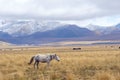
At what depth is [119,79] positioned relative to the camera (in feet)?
47.6

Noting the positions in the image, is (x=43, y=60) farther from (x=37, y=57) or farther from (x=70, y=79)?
(x=70, y=79)

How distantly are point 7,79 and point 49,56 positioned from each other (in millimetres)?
9835

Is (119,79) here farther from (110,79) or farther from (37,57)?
(37,57)

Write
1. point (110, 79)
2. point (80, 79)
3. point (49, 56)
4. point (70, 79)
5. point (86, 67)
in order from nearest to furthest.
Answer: point (110, 79)
point (70, 79)
point (80, 79)
point (86, 67)
point (49, 56)

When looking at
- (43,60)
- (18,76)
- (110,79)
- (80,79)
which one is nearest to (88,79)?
(80,79)

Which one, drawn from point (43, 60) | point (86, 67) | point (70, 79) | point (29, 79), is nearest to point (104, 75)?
point (70, 79)

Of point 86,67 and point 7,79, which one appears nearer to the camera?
point 7,79

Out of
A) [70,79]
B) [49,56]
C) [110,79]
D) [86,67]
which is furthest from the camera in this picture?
[49,56]

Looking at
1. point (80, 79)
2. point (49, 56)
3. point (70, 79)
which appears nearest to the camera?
point (70, 79)

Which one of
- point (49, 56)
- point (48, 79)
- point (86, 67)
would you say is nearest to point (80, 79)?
point (48, 79)

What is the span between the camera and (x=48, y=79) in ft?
52.0

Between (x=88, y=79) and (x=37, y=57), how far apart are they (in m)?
8.34

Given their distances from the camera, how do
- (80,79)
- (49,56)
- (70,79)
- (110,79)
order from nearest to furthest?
(110,79), (70,79), (80,79), (49,56)

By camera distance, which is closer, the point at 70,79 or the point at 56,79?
the point at 70,79
